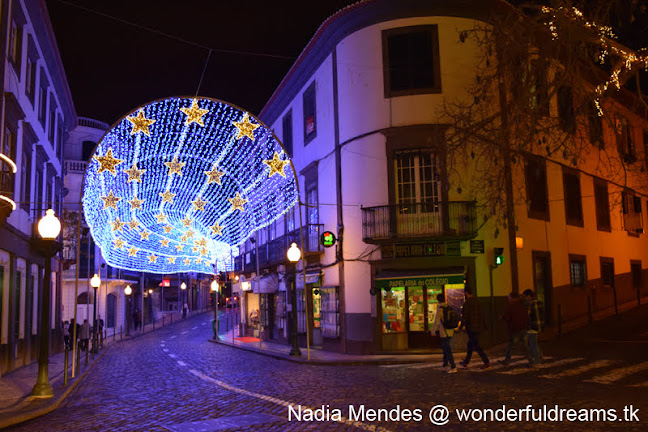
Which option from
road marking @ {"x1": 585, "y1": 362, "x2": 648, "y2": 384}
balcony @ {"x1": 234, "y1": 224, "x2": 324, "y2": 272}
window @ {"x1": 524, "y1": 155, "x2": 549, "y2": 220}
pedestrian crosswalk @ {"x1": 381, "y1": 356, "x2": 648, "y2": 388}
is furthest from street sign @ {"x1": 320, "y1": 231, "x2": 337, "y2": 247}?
road marking @ {"x1": 585, "y1": 362, "x2": 648, "y2": 384}

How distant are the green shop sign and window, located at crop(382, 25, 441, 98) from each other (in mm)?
5916

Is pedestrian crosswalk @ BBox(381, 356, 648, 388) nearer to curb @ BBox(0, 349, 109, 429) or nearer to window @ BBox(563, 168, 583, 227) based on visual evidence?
curb @ BBox(0, 349, 109, 429)

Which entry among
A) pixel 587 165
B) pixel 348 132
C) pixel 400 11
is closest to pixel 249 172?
pixel 348 132

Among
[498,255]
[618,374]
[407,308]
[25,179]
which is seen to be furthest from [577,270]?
[25,179]

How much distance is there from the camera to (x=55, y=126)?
26.8 meters

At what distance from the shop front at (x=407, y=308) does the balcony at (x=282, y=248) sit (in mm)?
2992

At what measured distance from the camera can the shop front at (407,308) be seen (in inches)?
739

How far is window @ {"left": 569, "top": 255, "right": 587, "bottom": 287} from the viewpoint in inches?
903

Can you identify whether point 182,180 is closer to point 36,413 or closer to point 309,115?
point 309,115

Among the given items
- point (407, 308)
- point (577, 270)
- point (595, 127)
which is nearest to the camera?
point (595, 127)

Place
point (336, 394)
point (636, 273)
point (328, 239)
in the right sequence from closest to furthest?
point (336, 394) < point (328, 239) < point (636, 273)

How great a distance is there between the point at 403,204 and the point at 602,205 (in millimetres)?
12289

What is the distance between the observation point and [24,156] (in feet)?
64.3

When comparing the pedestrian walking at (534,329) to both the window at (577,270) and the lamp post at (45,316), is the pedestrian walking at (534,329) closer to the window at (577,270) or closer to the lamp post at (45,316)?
the window at (577,270)
